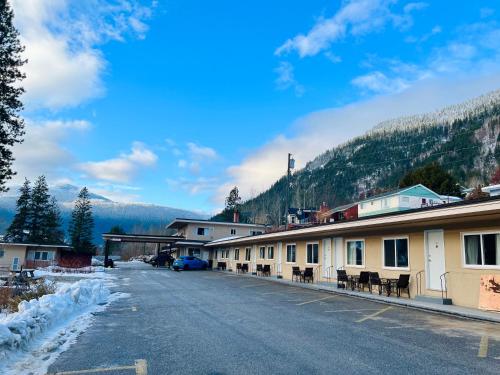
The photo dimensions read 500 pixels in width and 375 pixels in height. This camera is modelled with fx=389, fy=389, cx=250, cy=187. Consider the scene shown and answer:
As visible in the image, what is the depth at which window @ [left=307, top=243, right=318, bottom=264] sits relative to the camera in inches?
918

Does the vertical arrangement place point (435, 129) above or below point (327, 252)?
above

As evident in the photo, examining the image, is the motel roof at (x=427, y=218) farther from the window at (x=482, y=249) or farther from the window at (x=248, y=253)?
the window at (x=248, y=253)

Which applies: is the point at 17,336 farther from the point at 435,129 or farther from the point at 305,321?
the point at 435,129

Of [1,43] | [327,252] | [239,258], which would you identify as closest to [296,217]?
[239,258]

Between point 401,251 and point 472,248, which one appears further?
point 401,251

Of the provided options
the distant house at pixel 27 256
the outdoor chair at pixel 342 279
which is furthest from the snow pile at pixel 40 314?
the distant house at pixel 27 256

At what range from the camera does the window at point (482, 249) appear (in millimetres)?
12250

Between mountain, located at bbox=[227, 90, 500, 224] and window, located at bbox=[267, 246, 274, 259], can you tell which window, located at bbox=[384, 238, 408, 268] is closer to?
window, located at bbox=[267, 246, 274, 259]

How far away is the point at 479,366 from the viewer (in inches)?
236

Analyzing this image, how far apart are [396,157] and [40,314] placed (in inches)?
5394

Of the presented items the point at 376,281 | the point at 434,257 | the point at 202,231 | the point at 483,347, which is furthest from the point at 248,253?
the point at 483,347

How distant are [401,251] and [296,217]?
225 feet

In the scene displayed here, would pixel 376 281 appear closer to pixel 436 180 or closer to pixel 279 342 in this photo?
pixel 279 342

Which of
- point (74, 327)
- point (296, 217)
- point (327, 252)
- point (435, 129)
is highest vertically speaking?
point (435, 129)
